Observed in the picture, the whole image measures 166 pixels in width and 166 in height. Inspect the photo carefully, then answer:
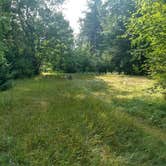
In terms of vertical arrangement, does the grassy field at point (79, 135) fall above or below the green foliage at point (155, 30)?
below

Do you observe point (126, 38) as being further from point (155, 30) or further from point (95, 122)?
point (95, 122)

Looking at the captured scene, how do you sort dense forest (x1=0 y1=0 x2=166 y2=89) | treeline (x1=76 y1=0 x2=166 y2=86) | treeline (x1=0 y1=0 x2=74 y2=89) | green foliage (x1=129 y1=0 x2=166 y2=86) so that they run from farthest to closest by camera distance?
treeline (x1=0 y1=0 x2=74 y2=89)
dense forest (x1=0 y1=0 x2=166 y2=89)
treeline (x1=76 y1=0 x2=166 y2=86)
green foliage (x1=129 y1=0 x2=166 y2=86)

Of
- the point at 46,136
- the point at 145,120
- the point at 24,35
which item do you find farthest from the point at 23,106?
the point at 24,35

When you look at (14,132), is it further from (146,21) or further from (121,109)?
(146,21)

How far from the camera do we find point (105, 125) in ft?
19.0

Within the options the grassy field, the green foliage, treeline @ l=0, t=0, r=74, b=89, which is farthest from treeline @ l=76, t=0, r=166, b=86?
treeline @ l=0, t=0, r=74, b=89

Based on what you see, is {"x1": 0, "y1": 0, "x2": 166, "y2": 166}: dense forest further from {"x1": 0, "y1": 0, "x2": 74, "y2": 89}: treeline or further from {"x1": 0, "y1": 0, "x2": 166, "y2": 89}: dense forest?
{"x1": 0, "y1": 0, "x2": 74, "y2": 89}: treeline

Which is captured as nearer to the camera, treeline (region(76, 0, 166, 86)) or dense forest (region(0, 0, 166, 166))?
dense forest (region(0, 0, 166, 166))

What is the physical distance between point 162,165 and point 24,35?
18.7 meters

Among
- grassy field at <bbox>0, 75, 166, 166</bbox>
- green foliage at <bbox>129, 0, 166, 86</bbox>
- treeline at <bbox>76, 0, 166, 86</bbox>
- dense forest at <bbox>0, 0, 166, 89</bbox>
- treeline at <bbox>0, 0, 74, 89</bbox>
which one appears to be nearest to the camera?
grassy field at <bbox>0, 75, 166, 166</bbox>

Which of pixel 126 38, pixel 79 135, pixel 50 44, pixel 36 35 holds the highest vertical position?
pixel 36 35

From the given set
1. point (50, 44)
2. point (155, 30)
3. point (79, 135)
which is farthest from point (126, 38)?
point (79, 135)

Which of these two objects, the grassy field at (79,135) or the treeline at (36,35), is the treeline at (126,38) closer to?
the grassy field at (79,135)

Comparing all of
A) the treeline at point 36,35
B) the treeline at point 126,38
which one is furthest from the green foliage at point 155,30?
the treeline at point 36,35
